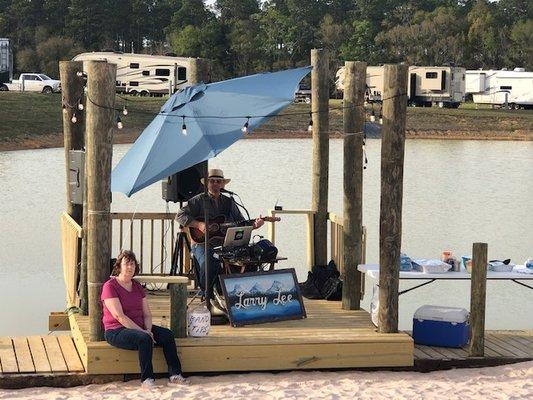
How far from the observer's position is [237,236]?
9586 mm

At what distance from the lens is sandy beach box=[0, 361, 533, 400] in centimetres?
796

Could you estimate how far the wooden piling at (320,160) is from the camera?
10.8m

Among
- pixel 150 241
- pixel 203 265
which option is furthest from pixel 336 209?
pixel 203 265

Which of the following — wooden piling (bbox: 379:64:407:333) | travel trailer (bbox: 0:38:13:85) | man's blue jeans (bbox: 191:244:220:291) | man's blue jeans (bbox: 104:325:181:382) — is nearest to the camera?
man's blue jeans (bbox: 104:325:181:382)

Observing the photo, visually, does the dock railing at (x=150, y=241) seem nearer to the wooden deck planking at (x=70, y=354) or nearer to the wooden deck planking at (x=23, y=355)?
the wooden deck planking at (x=70, y=354)

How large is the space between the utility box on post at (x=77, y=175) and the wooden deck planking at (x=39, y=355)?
174cm

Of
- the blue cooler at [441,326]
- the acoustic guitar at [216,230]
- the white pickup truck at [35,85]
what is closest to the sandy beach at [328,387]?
the blue cooler at [441,326]

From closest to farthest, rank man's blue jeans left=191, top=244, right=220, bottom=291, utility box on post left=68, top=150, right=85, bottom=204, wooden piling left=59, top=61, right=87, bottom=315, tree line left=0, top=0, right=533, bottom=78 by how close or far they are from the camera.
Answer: man's blue jeans left=191, top=244, right=220, bottom=291 → utility box on post left=68, top=150, right=85, bottom=204 → wooden piling left=59, top=61, right=87, bottom=315 → tree line left=0, top=0, right=533, bottom=78

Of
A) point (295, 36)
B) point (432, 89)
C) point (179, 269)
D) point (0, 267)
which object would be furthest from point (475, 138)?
point (179, 269)

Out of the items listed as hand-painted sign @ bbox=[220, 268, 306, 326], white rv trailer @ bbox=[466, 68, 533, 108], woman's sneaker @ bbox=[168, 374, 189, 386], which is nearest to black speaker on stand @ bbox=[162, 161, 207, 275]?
hand-painted sign @ bbox=[220, 268, 306, 326]

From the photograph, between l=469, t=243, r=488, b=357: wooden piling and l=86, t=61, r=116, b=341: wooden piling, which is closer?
l=86, t=61, r=116, b=341: wooden piling

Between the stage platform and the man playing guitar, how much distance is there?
639mm

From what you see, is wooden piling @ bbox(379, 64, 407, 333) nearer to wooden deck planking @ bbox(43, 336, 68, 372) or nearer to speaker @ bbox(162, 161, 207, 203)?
wooden deck planking @ bbox(43, 336, 68, 372)

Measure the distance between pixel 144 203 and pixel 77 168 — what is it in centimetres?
1194
